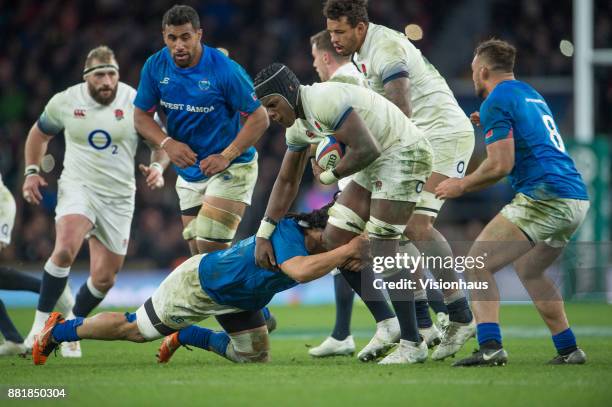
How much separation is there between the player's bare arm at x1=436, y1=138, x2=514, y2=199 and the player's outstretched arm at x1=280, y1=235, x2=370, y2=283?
27.5 inches

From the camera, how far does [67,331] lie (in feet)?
23.7

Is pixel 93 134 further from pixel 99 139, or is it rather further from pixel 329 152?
pixel 329 152

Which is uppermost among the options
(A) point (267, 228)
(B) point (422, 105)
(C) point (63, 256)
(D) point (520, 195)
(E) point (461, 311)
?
(B) point (422, 105)

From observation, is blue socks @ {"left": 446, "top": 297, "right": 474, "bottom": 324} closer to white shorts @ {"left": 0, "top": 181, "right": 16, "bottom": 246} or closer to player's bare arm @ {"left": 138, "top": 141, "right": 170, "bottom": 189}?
player's bare arm @ {"left": 138, "top": 141, "right": 170, "bottom": 189}

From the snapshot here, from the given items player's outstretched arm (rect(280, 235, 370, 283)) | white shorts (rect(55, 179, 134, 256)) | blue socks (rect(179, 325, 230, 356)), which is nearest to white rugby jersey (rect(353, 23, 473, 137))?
player's outstretched arm (rect(280, 235, 370, 283))

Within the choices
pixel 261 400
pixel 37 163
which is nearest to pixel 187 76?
pixel 37 163

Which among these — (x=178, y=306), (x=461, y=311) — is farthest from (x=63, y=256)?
(x=461, y=311)

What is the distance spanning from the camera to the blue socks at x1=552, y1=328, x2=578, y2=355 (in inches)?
278

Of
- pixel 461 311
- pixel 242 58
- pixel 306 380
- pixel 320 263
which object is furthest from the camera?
pixel 242 58

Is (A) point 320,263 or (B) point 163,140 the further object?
(B) point 163,140

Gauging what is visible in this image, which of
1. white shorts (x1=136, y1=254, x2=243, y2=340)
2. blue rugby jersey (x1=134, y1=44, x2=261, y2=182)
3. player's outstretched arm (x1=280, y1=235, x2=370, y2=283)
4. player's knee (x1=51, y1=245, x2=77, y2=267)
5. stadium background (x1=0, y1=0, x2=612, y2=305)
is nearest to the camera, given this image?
player's outstretched arm (x1=280, y1=235, x2=370, y2=283)

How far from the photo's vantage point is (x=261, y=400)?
539cm

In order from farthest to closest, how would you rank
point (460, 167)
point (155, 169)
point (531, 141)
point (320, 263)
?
point (155, 169), point (460, 167), point (531, 141), point (320, 263)

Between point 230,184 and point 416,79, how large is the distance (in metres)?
1.83
